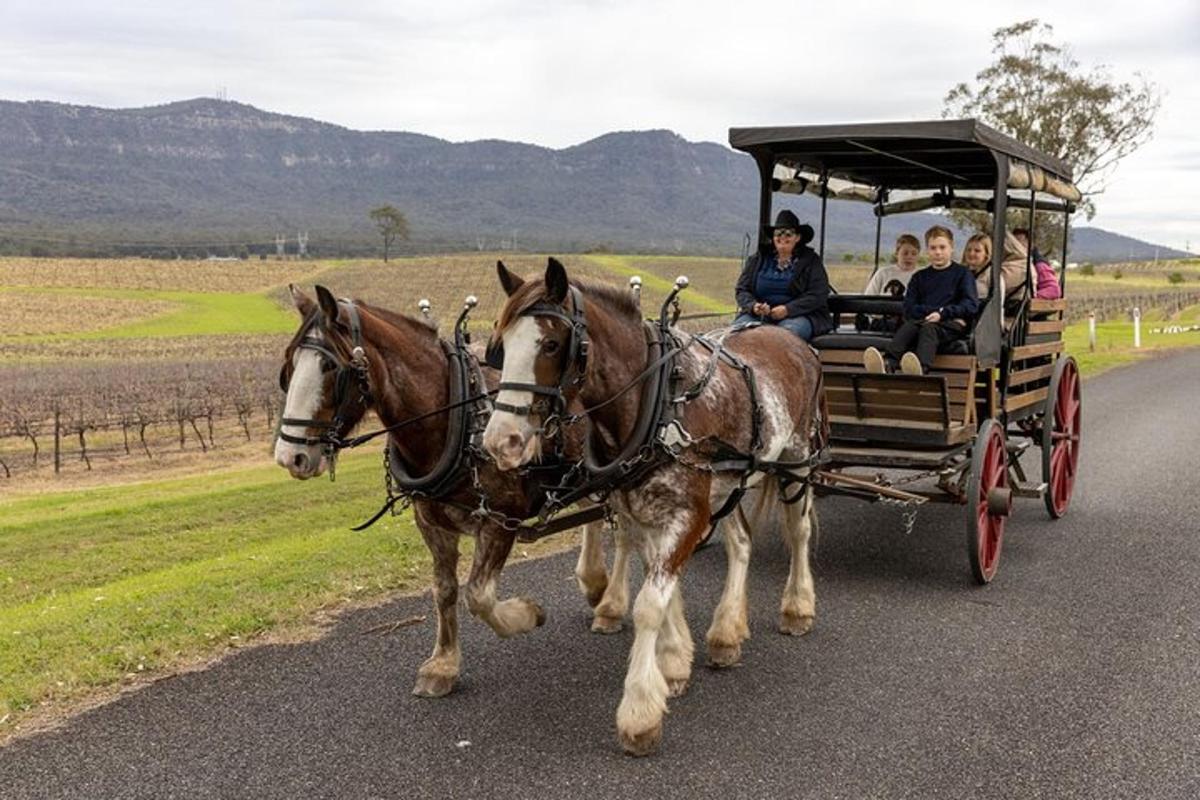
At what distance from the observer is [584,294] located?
4984 millimetres

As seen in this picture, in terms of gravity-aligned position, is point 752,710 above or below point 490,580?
below

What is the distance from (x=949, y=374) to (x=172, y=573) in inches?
282

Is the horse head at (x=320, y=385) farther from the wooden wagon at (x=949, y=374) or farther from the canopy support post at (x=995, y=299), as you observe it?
the canopy support post at (x=995, y=299)

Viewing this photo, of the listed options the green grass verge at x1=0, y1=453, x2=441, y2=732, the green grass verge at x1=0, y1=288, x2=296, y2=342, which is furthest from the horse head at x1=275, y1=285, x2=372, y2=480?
the green grass verge at x1=0, y1=288, x2=296, y2=342

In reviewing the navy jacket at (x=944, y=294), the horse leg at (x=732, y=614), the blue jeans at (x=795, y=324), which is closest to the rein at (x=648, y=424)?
the horse leg at (x=732, y=614)

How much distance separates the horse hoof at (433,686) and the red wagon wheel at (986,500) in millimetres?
3744

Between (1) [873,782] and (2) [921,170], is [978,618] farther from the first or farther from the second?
(2) [921,170]

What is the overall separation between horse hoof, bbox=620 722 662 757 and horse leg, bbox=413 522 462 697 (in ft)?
3.86

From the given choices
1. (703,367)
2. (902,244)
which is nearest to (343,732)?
(703,367)

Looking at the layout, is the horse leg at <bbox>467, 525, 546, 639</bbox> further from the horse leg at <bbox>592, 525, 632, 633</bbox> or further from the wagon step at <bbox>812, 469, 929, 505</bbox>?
the wagon step at <bbox>812, 469, 929, 505</bbox>

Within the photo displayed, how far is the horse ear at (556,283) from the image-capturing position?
14.5ft

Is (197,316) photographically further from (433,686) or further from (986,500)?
(433,686)

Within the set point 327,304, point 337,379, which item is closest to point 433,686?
point 337,379

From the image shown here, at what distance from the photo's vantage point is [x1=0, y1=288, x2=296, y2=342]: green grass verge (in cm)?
5616
